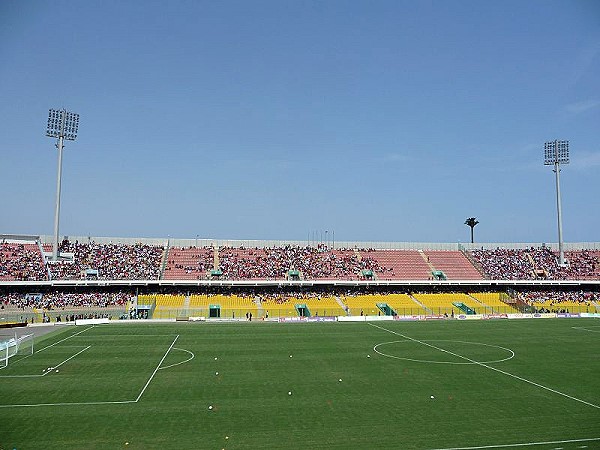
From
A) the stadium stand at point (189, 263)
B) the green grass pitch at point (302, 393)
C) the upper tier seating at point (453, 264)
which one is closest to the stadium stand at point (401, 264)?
the upper tier seating at point (453, 264)

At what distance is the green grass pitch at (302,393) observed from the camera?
→ 1675 centimetres

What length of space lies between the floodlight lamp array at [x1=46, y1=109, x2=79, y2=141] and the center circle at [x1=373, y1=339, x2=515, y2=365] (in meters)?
44.9

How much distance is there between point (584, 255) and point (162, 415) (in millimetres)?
76439

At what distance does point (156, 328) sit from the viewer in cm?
4684

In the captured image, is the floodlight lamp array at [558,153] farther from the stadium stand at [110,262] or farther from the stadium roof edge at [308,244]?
the stadium stand at [110,262]

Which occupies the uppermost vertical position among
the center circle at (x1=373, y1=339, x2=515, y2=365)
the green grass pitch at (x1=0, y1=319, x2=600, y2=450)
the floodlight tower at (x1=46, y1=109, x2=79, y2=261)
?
the floodlight tower at (x1=46, y1=109, x2=79, y2=261)

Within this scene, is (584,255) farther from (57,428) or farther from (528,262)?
(57,428)

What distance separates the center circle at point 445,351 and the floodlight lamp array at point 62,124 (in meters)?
44.9

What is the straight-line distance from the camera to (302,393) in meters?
22.4

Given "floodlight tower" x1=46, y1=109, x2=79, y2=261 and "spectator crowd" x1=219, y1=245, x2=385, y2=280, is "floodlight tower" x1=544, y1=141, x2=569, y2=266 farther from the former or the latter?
"floodlight tower" x1=46, y1=109, x2=79, y2=261

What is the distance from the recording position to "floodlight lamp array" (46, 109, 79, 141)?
2319 inches

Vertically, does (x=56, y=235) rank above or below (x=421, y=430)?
above

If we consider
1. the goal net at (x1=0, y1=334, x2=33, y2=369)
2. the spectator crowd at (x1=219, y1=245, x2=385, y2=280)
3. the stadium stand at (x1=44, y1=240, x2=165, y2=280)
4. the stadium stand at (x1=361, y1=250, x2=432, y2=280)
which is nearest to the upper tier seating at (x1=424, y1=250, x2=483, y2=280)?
the stadium stand at (x1=361, y1=250, x2=432, y2=280)

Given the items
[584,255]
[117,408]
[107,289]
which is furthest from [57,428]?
[584,255]
